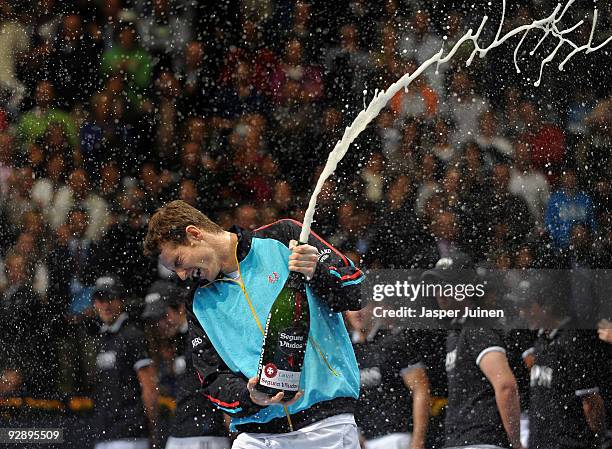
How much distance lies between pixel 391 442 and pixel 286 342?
2.01m

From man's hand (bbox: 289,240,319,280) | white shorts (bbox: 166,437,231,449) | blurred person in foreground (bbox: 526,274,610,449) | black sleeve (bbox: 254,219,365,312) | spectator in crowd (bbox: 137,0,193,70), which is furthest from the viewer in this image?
spectator in crowd (bbox: 137,0,193,70)

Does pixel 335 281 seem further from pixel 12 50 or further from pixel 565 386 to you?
pixel 12 50

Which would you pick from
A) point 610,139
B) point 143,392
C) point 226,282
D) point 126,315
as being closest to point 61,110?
point 126,315

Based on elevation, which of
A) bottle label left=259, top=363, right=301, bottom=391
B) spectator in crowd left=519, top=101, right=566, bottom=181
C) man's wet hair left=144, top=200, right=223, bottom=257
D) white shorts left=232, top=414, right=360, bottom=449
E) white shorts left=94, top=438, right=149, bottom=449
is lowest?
white shorts left=232, top=414, right=360, bottom=449

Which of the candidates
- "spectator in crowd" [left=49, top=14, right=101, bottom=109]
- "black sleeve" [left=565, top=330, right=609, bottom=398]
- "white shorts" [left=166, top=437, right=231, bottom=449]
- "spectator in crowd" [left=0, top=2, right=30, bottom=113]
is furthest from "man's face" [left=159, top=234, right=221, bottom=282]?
"spectator in crowd" [left=0, top=2, right=30, bottom=113]

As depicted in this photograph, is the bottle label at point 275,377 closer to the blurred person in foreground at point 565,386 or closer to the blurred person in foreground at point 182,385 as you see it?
the blurred person in foreground at point 182,385

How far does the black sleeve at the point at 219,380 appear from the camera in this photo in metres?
3.08

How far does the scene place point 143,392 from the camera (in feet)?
16.5

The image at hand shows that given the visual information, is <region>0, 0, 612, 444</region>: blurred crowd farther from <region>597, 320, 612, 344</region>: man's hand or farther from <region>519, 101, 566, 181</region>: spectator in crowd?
<region>597, 320, 612, 344</region>: man's hand

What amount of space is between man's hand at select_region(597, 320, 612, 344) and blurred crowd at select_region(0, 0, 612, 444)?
0.29m

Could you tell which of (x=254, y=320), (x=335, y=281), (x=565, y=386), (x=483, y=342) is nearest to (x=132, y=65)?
(x=483, y=342)

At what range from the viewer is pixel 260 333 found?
10.4 feet

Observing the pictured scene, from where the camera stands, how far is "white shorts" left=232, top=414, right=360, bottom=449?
314cm

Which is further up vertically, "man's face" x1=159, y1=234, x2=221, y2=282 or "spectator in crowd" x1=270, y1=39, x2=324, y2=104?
"spectator in crowd" x1=270, y1=39, x2=324, y2=104
